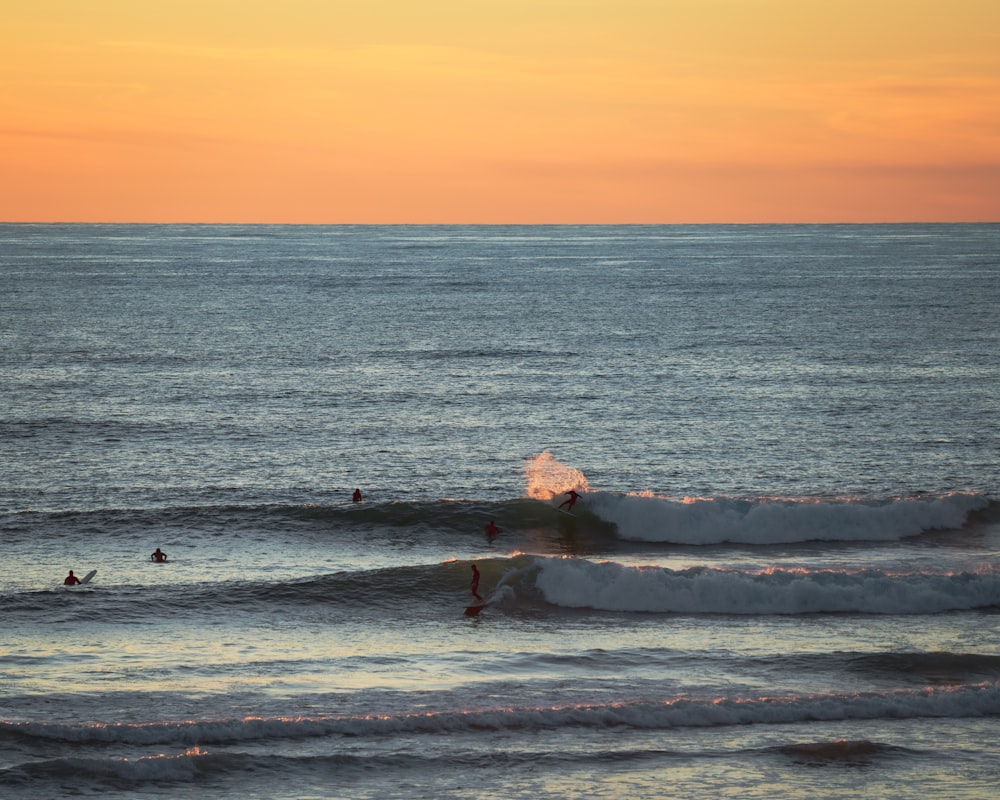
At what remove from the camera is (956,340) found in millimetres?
90312

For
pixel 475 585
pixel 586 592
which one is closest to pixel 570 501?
pixel 586 592

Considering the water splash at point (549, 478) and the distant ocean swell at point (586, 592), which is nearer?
the distant ocean swell at point (586, 592)

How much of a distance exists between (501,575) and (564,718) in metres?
11.4

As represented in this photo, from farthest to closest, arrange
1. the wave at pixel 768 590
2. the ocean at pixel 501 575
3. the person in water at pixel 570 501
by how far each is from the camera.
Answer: the person in water at pixel 570 501
the wave at pixel 768 590
the ocean at pixel 501 575

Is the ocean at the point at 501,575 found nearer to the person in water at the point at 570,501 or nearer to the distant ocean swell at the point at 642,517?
the distant ocean swell at the point at 642,517

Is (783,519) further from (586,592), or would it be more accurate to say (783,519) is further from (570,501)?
(586,592)

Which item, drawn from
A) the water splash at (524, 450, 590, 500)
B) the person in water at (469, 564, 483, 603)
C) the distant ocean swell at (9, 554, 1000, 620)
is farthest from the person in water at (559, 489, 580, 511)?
the person in water at (469, 564, 483, 603)

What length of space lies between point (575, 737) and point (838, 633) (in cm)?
982

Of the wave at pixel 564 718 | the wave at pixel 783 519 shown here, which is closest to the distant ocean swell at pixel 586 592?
the wave at pixel 783 519

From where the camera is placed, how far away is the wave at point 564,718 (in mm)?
23047

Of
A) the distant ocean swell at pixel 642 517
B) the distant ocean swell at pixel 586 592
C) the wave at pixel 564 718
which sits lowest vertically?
the wave at pixel 564 718

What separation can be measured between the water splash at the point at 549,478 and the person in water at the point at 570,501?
600 millimetres

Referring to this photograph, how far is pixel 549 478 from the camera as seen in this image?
4638 centimetres

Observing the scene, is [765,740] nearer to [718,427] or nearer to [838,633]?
[838,633]
